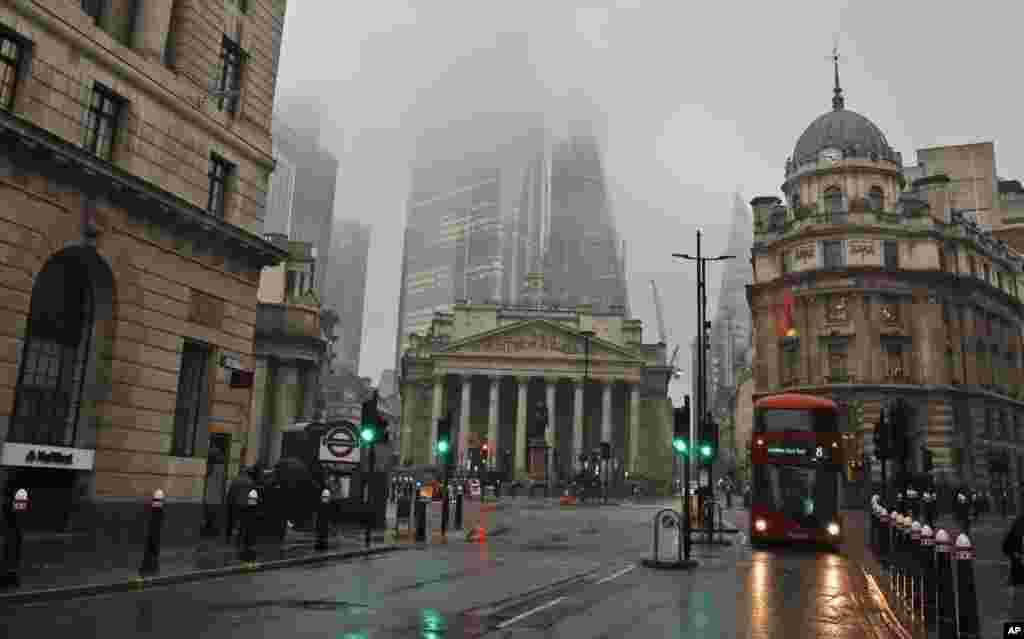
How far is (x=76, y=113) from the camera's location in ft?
60.0

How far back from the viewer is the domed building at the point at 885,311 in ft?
199

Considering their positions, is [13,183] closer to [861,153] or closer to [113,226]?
[113,226]

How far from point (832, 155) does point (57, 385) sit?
6622 centimetres

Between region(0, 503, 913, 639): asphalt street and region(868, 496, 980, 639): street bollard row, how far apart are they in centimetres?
61

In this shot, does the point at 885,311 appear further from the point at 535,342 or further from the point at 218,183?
the point at 218,183

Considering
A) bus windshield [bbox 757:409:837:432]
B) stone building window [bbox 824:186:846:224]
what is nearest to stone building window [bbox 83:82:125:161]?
bus windshield [bbox 757:409:837:432]

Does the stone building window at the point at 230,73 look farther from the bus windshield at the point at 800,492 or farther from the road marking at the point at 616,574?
the bus windshield at the point at 800,492

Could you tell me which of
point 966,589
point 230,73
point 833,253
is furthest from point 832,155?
point 966,589

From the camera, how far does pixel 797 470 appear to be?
24.3 meters

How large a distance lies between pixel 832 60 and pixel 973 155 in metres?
24.2

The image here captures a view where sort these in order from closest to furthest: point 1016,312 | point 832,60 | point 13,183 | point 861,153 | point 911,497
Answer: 1. point 13,183
2. point 911,497
3. point 861,153
4. point 1016,312
5. point 832,60

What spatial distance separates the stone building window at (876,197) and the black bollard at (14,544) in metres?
68.0

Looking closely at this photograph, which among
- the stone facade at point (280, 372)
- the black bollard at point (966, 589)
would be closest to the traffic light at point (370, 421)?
the black bollard at point (966, 589)

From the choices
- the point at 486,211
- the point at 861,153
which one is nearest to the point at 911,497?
the point at 861,153
